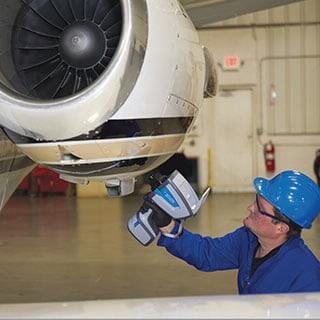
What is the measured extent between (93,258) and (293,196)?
205 inches

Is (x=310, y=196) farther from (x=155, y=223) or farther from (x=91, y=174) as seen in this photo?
(x=91, y=174)

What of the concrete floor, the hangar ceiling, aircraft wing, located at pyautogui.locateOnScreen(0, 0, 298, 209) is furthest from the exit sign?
aircraft wing, located at pyautogui.locateOnScreen(0, 0, 298, 209)

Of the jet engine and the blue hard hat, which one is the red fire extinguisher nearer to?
the jet engine

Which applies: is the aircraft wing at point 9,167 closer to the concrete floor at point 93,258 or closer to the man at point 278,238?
the man at point 278,238

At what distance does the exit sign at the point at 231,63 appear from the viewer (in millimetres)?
14766

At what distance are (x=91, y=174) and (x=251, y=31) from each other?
1225 cm

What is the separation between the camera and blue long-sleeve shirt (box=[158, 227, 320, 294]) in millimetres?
2785

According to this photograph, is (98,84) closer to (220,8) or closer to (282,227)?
(282,227)

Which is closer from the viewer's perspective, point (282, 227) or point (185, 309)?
point (185, 309)

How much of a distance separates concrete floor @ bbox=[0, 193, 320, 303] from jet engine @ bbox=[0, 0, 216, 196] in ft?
10.3

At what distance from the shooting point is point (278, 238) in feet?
9.71

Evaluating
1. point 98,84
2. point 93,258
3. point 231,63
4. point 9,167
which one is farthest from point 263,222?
point 231,63

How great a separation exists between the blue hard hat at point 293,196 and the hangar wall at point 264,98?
38.3 ft

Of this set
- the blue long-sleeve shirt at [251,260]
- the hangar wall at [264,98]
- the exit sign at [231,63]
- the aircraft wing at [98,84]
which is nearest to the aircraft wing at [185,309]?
the blue long-sleeve shirt at [251,260]
